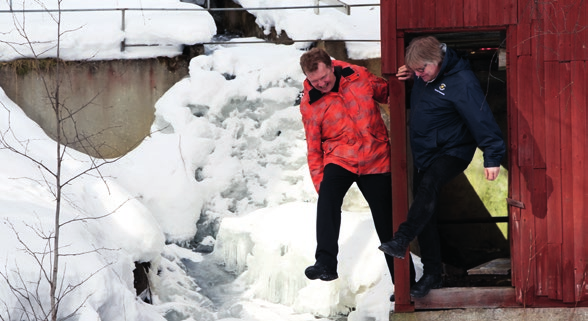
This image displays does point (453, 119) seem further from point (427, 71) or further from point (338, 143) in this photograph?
point (338, 143)

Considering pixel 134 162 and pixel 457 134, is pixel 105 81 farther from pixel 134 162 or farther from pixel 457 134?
pixel 457 134

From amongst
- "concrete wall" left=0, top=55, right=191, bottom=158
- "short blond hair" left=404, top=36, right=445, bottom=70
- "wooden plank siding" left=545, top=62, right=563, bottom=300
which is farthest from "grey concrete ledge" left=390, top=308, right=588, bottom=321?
"concrete wall" left=0, top=55, right=191, bottom=158

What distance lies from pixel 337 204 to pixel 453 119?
106 cm

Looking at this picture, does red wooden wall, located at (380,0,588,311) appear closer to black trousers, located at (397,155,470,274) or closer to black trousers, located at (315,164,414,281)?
black trousers, located at (315,164,414,281)

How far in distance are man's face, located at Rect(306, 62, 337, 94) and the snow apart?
242 cm

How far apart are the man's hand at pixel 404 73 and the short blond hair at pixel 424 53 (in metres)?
0.42

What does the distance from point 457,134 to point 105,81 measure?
7.11 m

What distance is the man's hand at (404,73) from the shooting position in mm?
8273

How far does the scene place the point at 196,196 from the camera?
1324 centimetres

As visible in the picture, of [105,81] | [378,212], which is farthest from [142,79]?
[378,212]

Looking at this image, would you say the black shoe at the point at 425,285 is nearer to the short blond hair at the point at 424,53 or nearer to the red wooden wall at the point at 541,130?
the red wooden wall at the point at 541,130

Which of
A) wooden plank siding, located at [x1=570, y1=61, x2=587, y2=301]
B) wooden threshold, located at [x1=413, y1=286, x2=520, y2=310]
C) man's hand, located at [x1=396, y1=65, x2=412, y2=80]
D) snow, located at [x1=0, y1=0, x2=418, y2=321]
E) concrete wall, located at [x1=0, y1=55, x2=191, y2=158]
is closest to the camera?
man's hand, located at [x1=396, y1=65, x2=412, y2=80]

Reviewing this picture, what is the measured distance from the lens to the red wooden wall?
841 cm

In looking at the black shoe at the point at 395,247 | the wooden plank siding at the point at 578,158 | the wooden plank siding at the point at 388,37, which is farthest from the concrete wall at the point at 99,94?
the wooden plank siding at the point at 578,158
